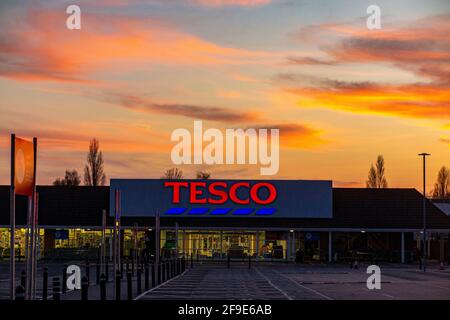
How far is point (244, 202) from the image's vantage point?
82812mm

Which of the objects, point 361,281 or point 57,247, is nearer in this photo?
point 361,281

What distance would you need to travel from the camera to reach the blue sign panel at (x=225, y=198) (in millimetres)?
82812

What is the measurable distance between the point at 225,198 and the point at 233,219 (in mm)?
1995

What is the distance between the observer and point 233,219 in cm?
8344

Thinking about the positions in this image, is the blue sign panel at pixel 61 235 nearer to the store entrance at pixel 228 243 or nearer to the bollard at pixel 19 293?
the store entrance at pixel 228 243

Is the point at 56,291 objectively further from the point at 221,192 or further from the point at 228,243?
the point at 228,243

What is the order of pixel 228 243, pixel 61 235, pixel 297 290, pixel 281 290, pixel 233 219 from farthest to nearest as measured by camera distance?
pixel 228 243, pixel 61 235, pixel 233 219, pixel 297 290, pixel 281 290

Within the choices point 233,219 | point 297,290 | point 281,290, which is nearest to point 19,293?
point 281,290

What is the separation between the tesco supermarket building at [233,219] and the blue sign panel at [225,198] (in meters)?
0.08
